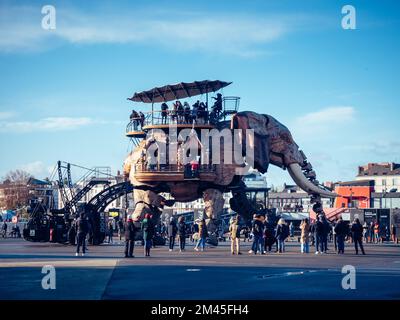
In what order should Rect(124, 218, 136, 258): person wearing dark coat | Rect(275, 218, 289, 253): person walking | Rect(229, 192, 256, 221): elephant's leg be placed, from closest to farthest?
Rect(124, 218, 136, 258): person wearing dark coat
Rect(275, 218, 289, 253): person walking
Rect(229, 192, 256, 221): elephant's leg

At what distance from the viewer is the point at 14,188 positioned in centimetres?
10156

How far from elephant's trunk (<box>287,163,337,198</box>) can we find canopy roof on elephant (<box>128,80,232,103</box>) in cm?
600

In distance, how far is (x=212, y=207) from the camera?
37.8 meters

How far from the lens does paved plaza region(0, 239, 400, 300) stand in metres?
15.4

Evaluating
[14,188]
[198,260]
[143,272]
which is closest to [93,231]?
[198,260]

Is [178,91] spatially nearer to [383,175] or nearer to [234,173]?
[234,173]

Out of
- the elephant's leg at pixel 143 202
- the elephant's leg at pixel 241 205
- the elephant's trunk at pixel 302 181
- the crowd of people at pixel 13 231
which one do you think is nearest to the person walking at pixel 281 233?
the elephant's trunk at pixel 302 181

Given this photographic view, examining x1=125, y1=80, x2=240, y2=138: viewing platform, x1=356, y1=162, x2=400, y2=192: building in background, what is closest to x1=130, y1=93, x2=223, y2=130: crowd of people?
x1=125, y1=80, x2=240, y2=138: viewing platform

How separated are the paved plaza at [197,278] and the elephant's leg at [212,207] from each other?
11.3 meters

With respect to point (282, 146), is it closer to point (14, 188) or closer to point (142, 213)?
point (142, 213)

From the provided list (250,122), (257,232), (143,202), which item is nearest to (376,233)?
(250,122)

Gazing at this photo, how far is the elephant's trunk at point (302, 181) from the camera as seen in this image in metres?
40.2

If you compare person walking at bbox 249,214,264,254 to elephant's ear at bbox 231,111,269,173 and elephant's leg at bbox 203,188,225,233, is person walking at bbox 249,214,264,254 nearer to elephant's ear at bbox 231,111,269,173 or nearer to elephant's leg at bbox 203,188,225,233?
elephant's leg at bbox 203,188,225,233

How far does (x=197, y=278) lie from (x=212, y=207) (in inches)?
750
